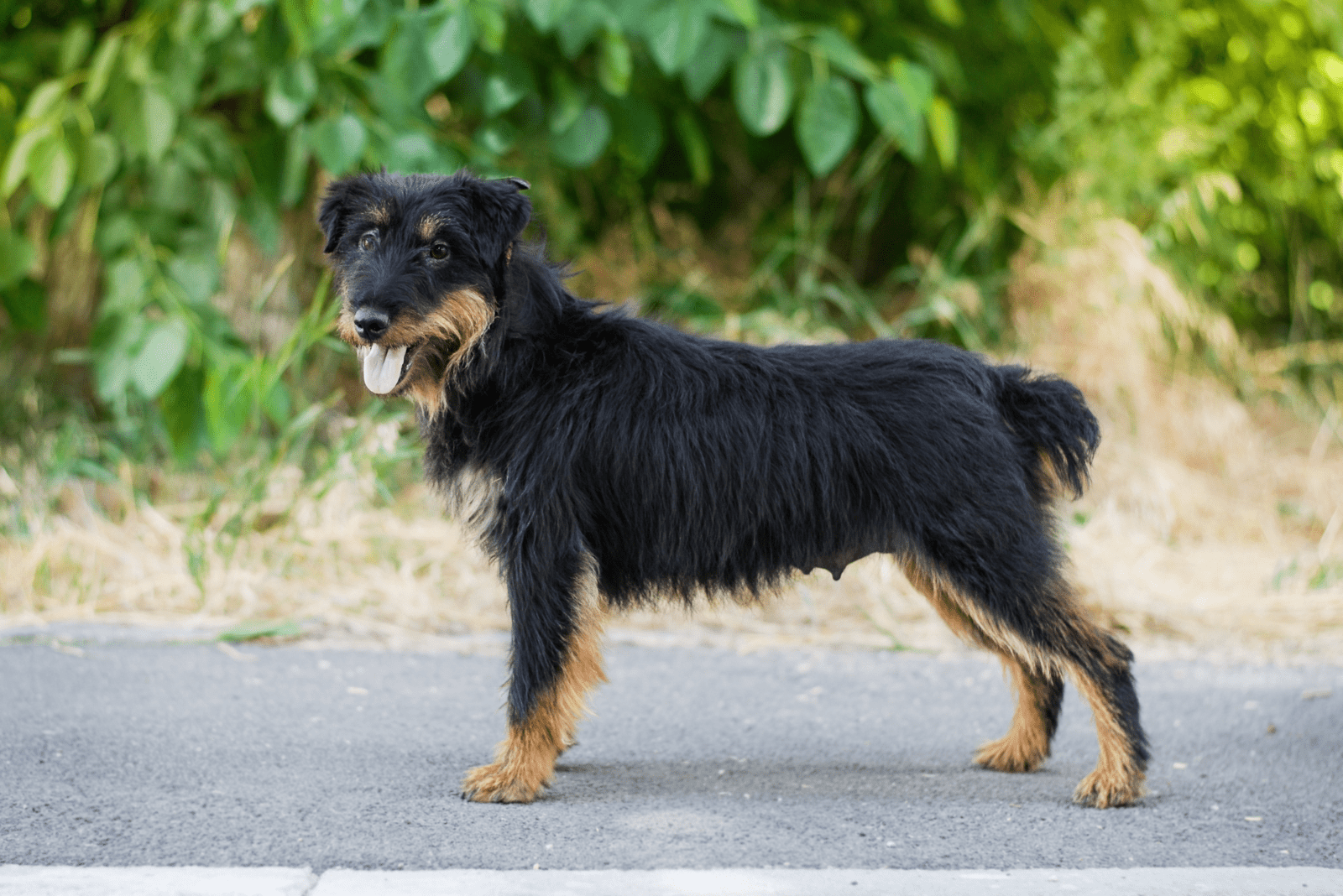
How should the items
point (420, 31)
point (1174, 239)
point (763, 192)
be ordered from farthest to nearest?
point (763, 192)
point (1174, 239)
point (420, 31)

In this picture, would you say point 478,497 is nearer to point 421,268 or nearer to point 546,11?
point 421,268

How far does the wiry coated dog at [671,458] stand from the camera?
3461 mm

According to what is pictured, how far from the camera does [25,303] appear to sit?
6785 millimetres

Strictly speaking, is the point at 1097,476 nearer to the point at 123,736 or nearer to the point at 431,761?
the point at 431,761

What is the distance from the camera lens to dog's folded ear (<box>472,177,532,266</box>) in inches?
137

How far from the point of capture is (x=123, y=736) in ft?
12.6

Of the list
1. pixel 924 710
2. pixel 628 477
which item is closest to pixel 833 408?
pixel 628 477

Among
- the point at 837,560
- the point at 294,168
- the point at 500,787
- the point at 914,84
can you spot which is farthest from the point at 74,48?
the point at 837,560

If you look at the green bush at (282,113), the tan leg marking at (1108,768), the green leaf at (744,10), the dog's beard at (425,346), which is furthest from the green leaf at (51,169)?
the tan leg marking at (1108,768)

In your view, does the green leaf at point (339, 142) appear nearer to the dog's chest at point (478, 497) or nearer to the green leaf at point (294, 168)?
the green leaf at point (294, 168)

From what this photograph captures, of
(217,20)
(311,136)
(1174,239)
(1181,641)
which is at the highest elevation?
(217,20)

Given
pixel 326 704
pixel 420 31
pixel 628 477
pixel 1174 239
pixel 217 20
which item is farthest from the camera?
pixel 1174 239

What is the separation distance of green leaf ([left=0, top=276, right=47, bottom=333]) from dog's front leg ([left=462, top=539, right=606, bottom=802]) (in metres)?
4.63

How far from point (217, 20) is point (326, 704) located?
3.28 metres
